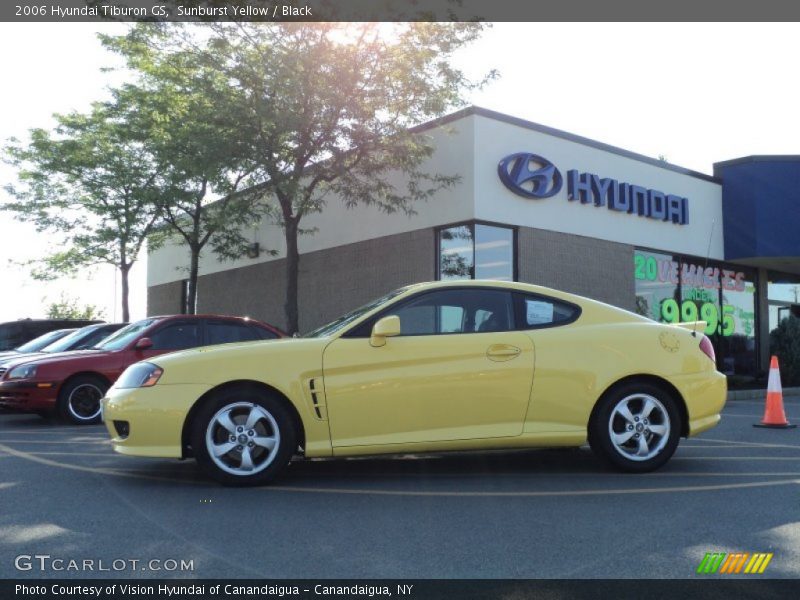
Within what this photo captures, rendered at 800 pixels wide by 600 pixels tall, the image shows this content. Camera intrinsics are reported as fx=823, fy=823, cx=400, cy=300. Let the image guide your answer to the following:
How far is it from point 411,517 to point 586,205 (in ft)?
45.5

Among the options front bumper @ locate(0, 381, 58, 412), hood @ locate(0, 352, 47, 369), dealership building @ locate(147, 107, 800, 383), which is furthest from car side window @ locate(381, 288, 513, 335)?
dealership building @ locate(147, 107, 800, 383)

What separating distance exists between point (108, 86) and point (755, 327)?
1818 centimetres

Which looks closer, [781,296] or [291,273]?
[291,273]

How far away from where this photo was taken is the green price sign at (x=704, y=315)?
19.9 meters

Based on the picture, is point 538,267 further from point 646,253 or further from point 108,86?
point 108,86

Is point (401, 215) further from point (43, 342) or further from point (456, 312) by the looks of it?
point (456, 312)

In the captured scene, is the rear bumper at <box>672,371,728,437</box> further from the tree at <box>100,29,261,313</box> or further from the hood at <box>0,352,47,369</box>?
the tree at <box>100,29,261,313</box>

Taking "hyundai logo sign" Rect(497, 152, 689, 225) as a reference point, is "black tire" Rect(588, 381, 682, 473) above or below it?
below

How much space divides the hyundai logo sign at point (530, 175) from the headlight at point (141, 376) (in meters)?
11.2

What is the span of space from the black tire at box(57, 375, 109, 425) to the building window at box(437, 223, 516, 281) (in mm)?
7519

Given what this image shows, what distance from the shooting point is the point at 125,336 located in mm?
11453

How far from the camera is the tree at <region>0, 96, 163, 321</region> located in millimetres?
19781
